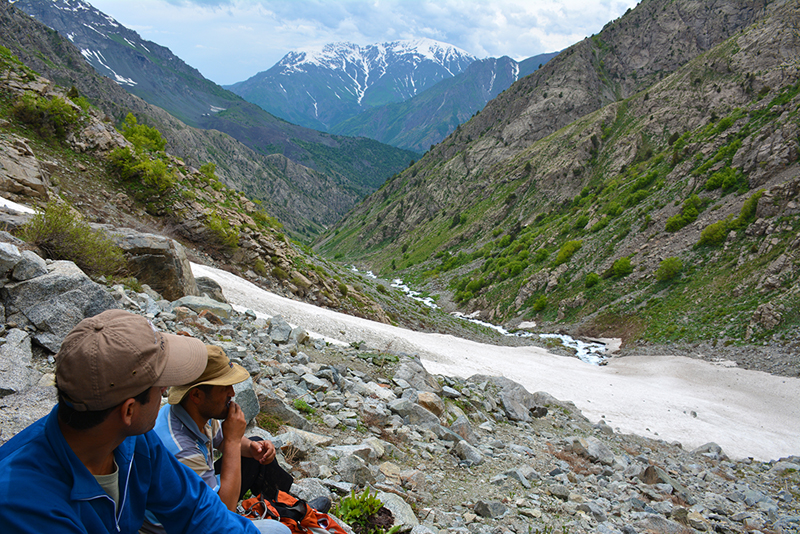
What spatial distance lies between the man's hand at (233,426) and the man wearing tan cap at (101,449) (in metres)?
1.05

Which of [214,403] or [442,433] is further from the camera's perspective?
[442,433]

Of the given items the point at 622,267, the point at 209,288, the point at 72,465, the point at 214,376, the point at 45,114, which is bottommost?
the point at 209,288

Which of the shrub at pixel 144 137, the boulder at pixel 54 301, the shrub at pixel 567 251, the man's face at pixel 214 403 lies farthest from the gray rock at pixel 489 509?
the shrub at pixel 567 251

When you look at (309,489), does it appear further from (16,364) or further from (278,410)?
(16,364)

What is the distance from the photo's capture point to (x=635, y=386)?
73.7ft

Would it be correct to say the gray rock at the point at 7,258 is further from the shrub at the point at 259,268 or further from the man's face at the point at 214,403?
the shrub at the point at 259,268

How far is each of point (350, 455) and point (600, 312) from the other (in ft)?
131

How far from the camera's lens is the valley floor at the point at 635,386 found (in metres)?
16.4

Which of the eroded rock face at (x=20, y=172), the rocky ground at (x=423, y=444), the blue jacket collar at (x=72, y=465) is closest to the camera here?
the blue jacket collar at (x=72, y=465)

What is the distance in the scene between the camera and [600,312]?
39.6 meters

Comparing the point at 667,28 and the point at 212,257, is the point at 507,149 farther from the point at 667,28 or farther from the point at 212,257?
the point at 212,257

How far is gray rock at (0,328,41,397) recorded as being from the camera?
15.5ft

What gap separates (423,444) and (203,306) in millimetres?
7217

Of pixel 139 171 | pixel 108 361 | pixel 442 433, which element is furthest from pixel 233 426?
pixel 139 171
